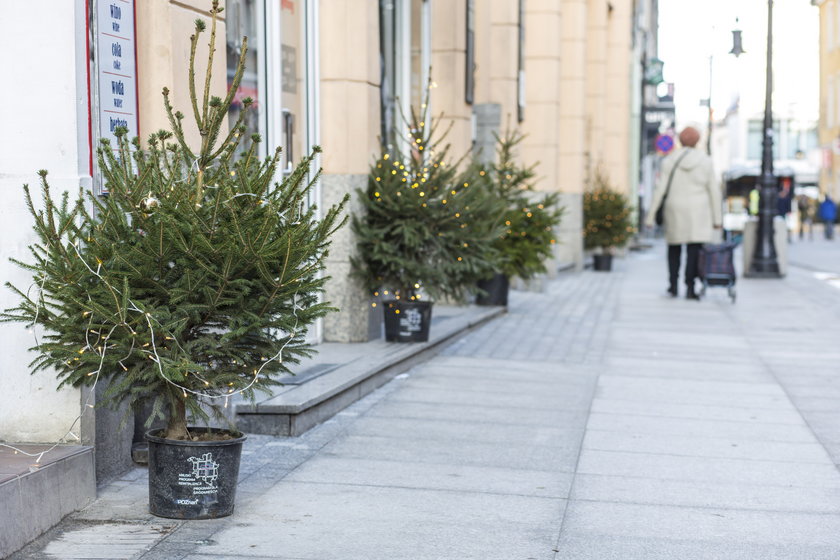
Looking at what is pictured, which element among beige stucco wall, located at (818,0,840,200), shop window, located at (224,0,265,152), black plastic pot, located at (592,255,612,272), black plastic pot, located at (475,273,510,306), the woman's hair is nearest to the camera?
shop window, located at (224,0,265,152)

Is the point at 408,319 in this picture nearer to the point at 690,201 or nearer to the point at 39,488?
the point at 39,488

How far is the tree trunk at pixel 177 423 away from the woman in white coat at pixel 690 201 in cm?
1105

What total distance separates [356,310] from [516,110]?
9.32m

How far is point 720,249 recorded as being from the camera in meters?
15.3

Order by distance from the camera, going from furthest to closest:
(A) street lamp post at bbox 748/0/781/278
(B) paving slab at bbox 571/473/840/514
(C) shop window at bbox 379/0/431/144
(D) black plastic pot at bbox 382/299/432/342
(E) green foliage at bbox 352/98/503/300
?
(A) street lamp post at bbox 748/0/781/278 < (C) shop window at bbox 379/0/431/144 < (D) black plastic pot at bbox 382/299/432/342 < (E) green foliage at bbox 352/98/503/300 < (B) paving slab at bbox 571/473/840/514

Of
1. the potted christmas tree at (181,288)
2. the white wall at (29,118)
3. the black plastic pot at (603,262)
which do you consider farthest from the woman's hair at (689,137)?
the white wall at (29,118)

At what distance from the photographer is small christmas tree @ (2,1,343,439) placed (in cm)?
474

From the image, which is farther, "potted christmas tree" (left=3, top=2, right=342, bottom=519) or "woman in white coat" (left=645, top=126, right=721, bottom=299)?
"woman in white coat" (left=645, top=126, right=721, bottom=299)

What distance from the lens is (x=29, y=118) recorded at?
5203mm

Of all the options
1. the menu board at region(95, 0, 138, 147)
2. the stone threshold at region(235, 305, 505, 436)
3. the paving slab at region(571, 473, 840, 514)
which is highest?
the menu board at region(95, 0, 138, 147)

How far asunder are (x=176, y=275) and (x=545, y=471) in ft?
7.30

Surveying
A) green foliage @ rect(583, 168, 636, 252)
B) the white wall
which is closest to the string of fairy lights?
the white wall

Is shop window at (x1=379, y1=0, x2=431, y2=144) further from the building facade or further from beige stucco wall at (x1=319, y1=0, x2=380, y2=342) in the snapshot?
beige stucco wall at (x1=319, y1=0, x2=380, y2=342)

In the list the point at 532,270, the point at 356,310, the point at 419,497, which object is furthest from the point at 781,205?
the point at 419,497
